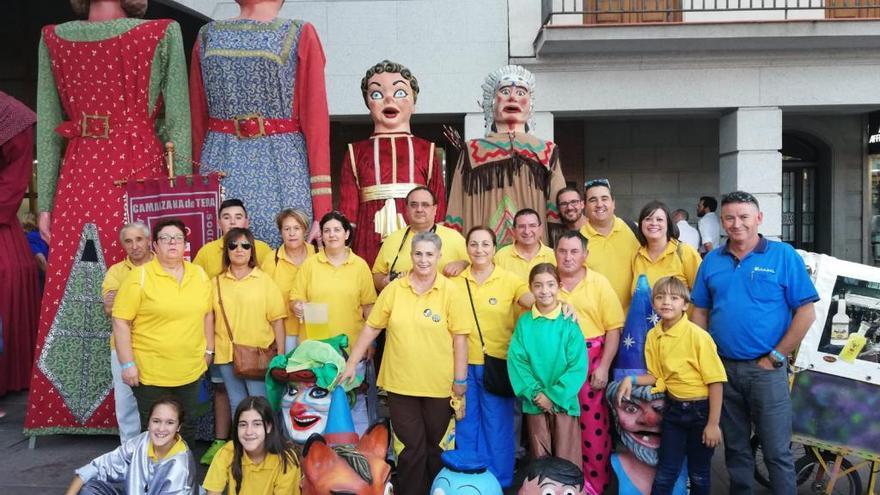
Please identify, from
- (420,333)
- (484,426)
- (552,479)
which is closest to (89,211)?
(420,333)

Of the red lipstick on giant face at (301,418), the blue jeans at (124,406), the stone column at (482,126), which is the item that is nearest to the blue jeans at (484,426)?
the red lipstick on giant face at (301,418)

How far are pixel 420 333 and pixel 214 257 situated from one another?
1.47 meters

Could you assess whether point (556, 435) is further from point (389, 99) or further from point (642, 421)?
point (389, 99)

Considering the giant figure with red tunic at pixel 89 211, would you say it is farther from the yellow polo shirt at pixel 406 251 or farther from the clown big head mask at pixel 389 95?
the yellow polo shirt at pixel 406 251

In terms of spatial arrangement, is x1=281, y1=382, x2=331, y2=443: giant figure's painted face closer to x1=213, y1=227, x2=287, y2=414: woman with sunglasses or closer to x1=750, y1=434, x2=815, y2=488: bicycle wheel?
x1=213, y1=227, x2=287, y2=414: woman with sunglasses

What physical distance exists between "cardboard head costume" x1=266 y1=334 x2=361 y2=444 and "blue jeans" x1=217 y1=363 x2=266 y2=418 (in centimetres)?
42

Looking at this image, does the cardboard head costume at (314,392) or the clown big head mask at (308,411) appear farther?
the clown big head mask at (308,411)

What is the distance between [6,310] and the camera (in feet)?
17.3

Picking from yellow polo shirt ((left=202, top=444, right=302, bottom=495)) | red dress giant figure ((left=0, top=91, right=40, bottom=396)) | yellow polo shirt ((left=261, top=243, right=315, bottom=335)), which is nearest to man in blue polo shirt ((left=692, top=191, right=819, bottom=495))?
yellow polo shirt ((left=202, top=444, right=302, bottom=495))

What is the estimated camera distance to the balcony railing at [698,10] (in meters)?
8.08

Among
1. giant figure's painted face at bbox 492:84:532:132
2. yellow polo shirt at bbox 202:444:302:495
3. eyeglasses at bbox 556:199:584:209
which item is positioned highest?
giant figure's painted face at bbox 492:84:532:132

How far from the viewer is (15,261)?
5312 mm

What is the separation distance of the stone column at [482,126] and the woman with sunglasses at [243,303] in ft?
16.3

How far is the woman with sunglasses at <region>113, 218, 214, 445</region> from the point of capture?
11.7ft
